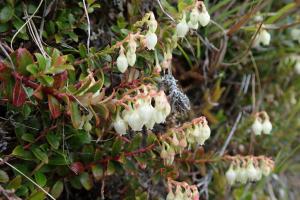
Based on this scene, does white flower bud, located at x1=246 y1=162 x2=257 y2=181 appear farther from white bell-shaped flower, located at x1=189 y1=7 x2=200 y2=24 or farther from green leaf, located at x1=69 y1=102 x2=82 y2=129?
green leaf, located at x1=69 y1=102 x2=82 y2=129

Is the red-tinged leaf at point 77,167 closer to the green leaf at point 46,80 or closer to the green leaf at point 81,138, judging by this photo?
the green leaf at point 81,138

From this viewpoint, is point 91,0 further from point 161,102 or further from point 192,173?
point 192,173

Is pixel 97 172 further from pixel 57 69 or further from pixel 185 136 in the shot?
pixel 57 69

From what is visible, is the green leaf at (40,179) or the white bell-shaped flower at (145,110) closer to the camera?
the white bell-shaped flower at (145,110)

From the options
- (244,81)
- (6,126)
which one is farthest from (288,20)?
(6,126)

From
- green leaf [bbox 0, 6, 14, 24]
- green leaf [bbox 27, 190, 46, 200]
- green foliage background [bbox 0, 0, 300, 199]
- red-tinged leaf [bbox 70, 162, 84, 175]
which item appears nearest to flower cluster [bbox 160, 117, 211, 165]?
green foliage background [bbox 0, 0, 300, 199]

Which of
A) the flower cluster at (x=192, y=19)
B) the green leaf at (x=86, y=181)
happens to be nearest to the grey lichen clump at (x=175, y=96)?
the flower cluster at (x=192, y=19)

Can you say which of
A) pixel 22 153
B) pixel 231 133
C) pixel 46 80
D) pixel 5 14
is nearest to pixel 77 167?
pixel 22 153

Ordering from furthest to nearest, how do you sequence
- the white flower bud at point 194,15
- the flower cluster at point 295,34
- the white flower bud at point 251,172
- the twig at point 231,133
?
the flower cluster at point 295,34 < the twig at point 231,133 < the white flower bud at point 251,172 < the white flower bud at point 194,15
